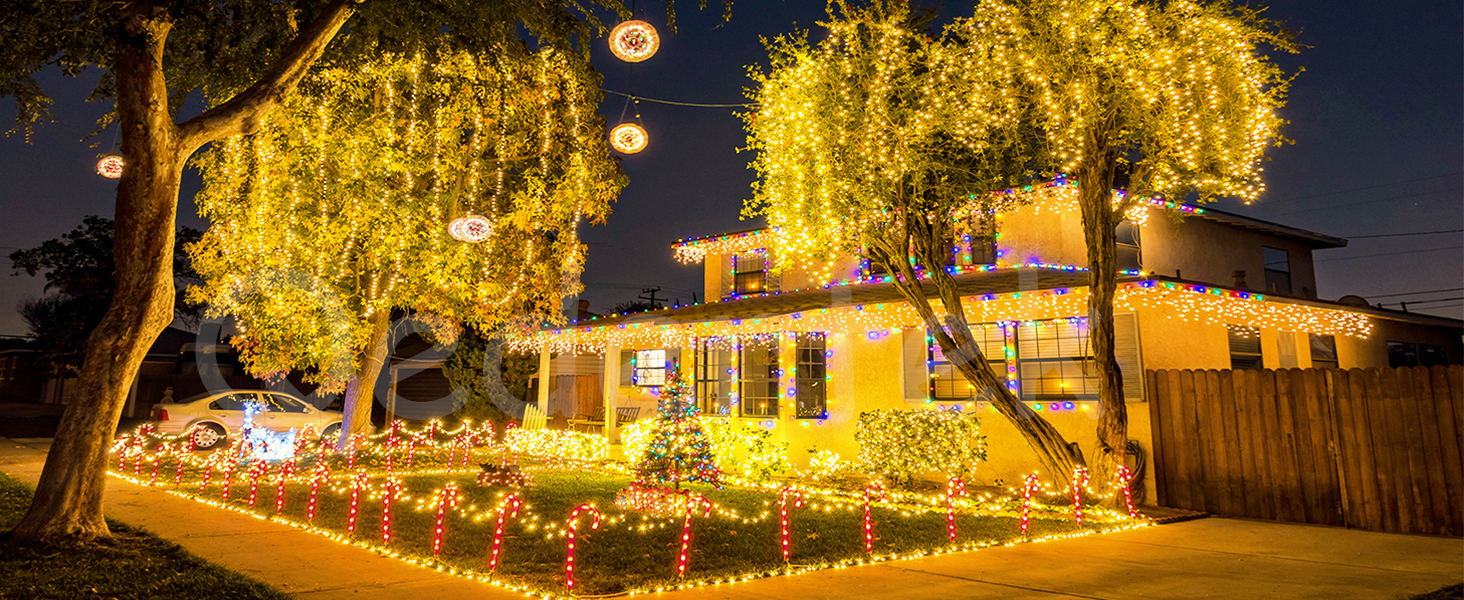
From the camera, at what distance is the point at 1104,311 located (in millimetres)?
9844

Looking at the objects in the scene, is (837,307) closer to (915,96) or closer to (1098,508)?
(915,96)

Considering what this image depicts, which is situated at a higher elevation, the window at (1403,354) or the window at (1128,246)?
the window at (1128,246)

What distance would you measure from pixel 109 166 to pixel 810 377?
11.2 metres

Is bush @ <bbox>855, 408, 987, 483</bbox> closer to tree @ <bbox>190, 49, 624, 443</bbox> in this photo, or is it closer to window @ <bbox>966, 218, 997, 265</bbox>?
window @ <bbox>966, 218, 997, 265</bbox>

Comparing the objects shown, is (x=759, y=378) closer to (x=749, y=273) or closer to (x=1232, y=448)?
(x=749, y=273)

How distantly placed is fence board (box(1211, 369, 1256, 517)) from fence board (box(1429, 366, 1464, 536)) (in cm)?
188

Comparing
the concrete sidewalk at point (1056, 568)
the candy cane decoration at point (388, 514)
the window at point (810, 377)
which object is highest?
the window at point (810, 377)

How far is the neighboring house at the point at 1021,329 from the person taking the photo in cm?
1116

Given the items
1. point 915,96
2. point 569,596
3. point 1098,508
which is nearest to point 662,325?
point 915,96

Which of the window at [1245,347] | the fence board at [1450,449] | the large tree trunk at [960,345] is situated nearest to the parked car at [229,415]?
the large tree trunk at [960,345]

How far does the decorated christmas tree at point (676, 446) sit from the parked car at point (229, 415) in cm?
1134

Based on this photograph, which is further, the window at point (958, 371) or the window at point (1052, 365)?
the window at point (1052, 365)

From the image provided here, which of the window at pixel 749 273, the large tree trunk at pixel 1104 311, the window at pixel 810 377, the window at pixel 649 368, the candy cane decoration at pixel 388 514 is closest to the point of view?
the candy cane decoration at pixel 388 514

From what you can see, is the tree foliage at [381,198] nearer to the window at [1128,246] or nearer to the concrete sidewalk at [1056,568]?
the concrete sidewalk at [1056,568]
